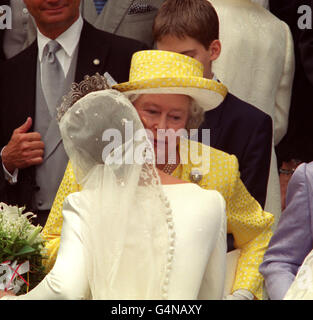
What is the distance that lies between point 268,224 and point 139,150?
941mm

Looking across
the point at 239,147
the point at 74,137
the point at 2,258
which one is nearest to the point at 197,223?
the point at 74,137

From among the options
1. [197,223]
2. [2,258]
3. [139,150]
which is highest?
[139,150]

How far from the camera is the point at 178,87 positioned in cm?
348

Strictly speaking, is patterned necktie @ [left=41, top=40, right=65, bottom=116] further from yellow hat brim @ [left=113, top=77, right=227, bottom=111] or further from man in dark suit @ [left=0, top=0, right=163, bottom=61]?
yellow hat brim @ [left=113, top=77, right=227, bottom=111]

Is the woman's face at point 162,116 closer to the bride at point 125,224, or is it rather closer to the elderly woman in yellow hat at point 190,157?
the elderly woman in yellow hat at point 190,157

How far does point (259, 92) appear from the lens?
4.74 meters

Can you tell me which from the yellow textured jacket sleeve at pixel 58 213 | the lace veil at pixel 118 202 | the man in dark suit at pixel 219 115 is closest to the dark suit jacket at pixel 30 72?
the man in dark suit at pixel 219 115

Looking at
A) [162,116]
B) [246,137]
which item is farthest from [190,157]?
→ [246,137]

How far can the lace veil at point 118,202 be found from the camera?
292 cm

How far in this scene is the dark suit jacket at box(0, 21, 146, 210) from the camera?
429 cm

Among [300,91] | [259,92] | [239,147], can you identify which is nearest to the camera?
[239,147]

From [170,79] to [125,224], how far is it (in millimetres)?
732

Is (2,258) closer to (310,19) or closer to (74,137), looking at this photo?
(74,137)
